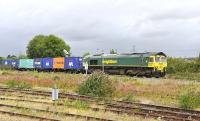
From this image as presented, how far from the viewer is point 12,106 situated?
21.9m

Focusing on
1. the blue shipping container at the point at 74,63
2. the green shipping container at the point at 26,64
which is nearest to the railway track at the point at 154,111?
the blue shipping container at the point at 74,63

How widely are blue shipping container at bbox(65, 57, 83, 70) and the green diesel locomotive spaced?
708cm

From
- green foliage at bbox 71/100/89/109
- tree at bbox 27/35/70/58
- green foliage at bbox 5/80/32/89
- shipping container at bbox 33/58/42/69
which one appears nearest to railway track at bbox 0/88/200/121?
green foliage at bbox 71/100/89/109

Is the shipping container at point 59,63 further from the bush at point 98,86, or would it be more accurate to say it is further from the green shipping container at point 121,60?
the bush at point 98,86

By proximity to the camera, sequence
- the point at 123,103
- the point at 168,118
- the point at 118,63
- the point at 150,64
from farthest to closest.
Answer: the point at 118,63, the point at 150,64, the point at 123,103, the point at 168,118

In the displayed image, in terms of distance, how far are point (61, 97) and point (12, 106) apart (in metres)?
4.39

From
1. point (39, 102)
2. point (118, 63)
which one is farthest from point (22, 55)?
point (39, 102)

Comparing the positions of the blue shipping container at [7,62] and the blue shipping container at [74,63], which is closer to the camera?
the blue shipping container at [74,63]

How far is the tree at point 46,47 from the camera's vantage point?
117 m

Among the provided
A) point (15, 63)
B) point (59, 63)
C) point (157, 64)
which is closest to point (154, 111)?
point (157, 64)

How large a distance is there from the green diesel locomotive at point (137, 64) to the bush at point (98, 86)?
23.6 metres

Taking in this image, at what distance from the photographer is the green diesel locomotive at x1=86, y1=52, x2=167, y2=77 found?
50469 millimetres

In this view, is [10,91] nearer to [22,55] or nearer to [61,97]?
[61,97]

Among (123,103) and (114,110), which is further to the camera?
(123,103)
